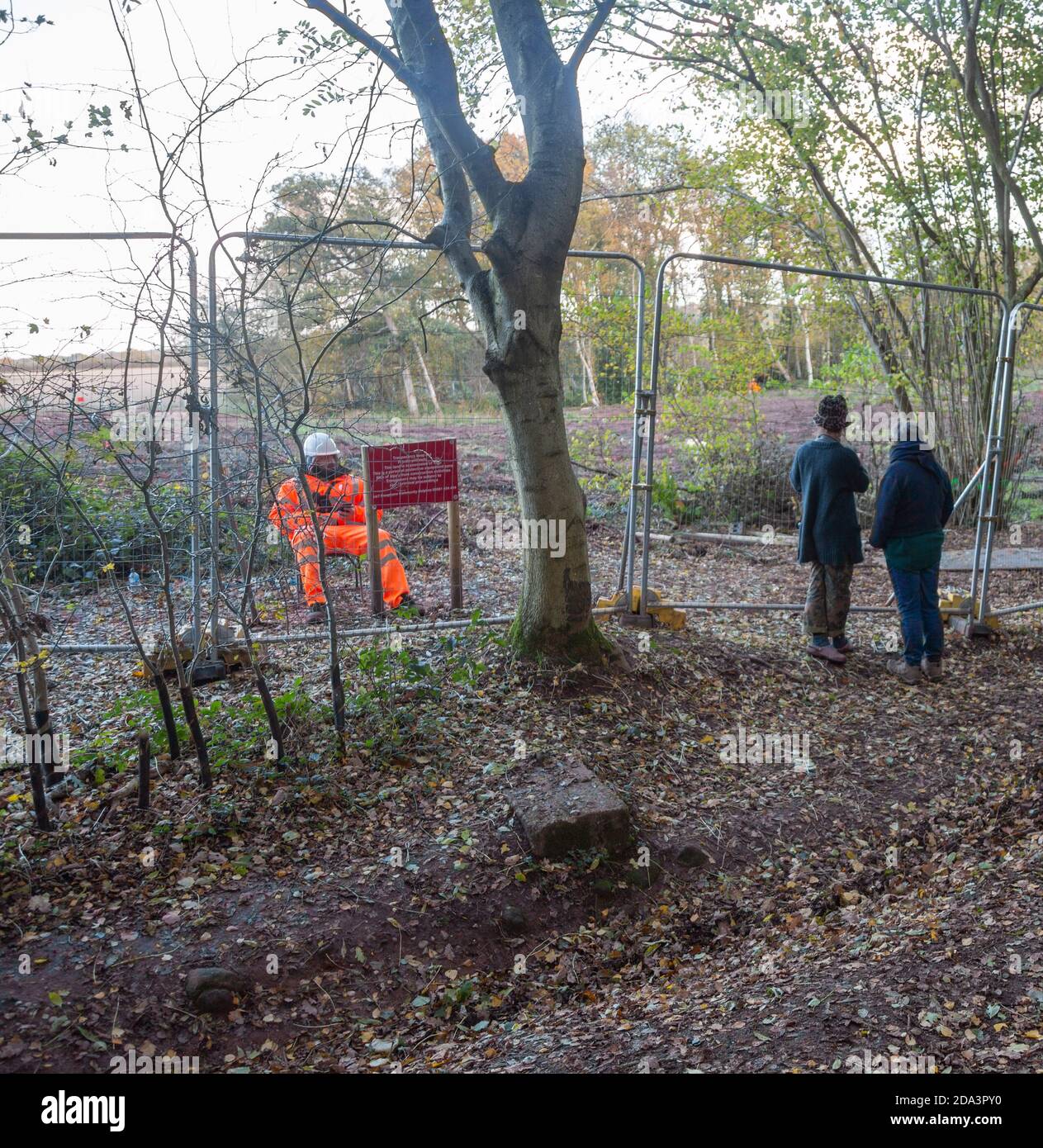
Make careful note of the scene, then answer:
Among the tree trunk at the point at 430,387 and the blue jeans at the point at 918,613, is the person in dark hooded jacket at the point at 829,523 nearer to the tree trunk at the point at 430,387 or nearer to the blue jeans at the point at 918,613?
the blue jeans at the point at 918,613

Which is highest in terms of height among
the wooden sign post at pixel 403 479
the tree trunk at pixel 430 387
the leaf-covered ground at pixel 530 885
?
the tree trunk at pixel 430 387

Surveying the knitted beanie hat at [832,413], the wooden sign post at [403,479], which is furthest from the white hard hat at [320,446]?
the knitted beanie hat at [832,413]

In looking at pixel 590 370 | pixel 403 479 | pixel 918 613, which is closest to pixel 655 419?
pixel 403 479

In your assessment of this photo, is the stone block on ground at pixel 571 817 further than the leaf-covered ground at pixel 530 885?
Yes

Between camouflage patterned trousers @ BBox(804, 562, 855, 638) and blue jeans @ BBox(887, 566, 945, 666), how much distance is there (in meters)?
0.35

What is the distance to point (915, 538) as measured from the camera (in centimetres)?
657

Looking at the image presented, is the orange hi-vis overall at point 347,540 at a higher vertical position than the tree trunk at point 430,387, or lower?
lower

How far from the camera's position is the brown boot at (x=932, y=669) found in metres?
6.75

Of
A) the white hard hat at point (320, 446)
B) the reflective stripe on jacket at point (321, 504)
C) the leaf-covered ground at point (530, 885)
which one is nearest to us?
the leaf-covered ground at point (530, 885)

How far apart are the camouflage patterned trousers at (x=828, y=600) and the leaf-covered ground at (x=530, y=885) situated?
2.29 feet

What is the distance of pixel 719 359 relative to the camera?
1174cm

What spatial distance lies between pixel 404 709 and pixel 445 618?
2285 millimetres

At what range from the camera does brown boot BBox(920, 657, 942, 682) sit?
6.75 metres
